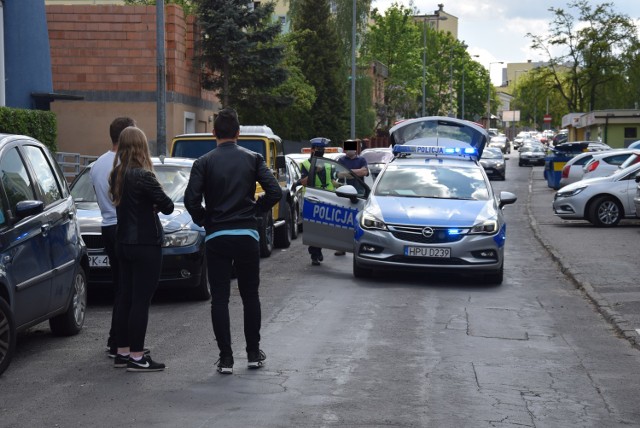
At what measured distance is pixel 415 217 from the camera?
572 inches

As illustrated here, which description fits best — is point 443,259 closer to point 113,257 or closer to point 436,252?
point 436,252

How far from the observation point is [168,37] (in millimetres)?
43719

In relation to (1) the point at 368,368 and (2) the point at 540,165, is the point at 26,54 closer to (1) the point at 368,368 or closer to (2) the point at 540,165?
(1) the point at 368,368

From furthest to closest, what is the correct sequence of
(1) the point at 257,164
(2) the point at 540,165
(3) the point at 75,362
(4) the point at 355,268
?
(2) the point at 540,165, (4) the point at 355,268, (3) the point at 75,362, (1) the point at 257,164

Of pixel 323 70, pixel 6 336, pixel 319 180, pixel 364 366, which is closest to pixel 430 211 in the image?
pixel 319 180

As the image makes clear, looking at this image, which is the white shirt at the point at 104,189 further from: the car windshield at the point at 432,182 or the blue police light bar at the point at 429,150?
the blue police light bar at the point at 429,150

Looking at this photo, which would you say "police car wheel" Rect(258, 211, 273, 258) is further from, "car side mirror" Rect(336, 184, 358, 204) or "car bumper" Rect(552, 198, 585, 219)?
"car bumper" Rect(552, 198, 585, 219)

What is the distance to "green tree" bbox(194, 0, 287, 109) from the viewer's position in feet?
151

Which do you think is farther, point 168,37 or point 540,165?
point 540,165

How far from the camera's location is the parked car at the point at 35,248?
28.5 feet

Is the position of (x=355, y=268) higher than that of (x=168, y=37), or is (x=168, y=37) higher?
(x=168, y=37)

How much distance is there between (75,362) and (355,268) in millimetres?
6483

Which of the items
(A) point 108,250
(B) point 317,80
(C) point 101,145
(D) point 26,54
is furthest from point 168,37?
(A) point 108,250

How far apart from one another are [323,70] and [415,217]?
59219 millimetres
